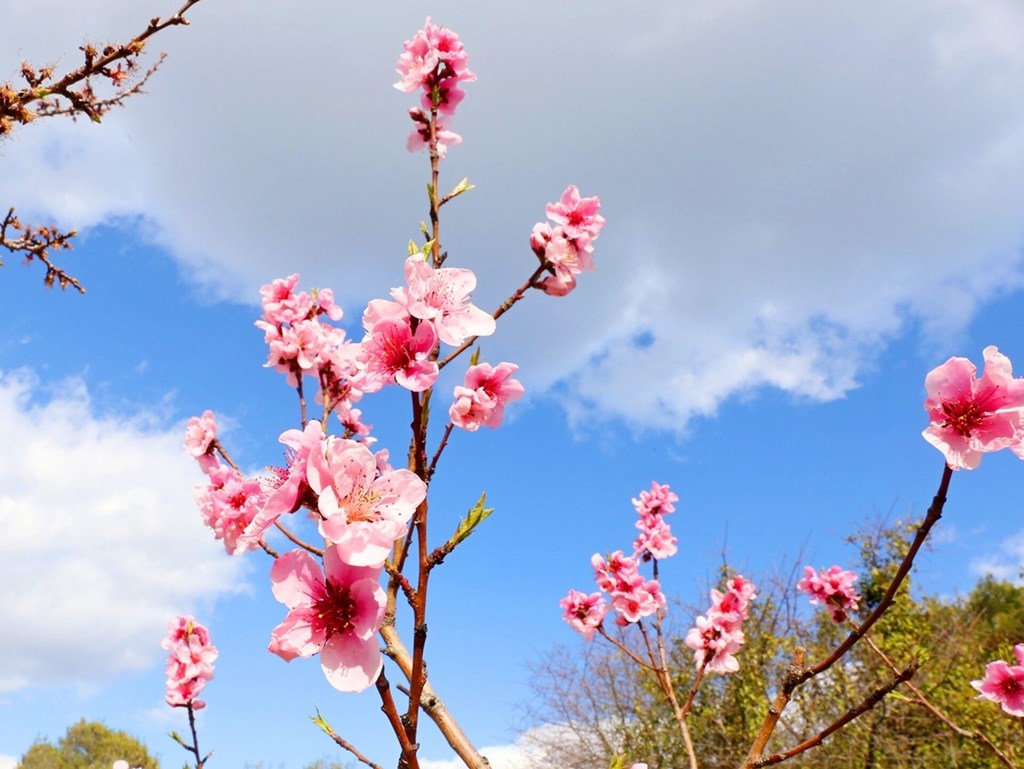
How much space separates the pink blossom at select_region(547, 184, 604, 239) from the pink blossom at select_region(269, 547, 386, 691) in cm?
112

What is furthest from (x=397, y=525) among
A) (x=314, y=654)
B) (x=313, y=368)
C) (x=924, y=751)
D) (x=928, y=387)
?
(x=924, y=751)

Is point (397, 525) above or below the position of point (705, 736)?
below

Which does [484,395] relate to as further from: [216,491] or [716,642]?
[716,642]

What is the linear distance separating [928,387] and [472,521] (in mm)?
864

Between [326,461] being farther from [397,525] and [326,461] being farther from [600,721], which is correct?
[600,721]

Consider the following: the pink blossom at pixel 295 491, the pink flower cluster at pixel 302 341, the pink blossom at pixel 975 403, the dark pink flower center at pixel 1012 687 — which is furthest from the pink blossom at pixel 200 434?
the dark pink flower center at pixel 1012 687

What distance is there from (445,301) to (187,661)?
2.78 metres

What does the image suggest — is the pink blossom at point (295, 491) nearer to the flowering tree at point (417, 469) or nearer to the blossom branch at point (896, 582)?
the flowering tree at point (417, 469)

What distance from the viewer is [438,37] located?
2.19 meters

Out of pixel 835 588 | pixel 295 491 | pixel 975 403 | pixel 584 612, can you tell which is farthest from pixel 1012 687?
pixel 295 491

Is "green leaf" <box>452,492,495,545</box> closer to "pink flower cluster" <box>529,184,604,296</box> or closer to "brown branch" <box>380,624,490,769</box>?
"brown branch" <box>380,624,490,769</box>

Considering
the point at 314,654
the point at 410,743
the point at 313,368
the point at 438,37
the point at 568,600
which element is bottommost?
the point at 410,743

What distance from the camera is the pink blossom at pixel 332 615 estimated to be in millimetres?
1003

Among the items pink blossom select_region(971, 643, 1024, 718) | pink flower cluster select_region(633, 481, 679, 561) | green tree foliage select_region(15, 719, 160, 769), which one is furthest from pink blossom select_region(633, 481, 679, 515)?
green tree foliage select_region(15, 719, 160, 769)
